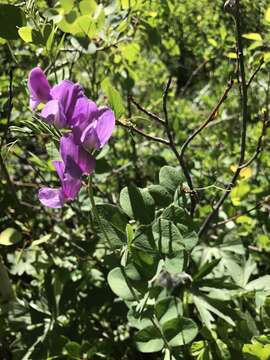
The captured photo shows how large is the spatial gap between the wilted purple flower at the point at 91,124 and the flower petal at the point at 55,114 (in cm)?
2

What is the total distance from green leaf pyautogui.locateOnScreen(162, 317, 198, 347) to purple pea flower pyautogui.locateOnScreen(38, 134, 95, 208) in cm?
32

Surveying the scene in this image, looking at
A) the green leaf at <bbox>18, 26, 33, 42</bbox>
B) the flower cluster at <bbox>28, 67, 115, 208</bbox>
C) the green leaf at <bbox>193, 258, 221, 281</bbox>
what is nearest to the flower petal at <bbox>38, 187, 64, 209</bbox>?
the flower cluster at <bbox>28, 67, 115, 208</bbox>

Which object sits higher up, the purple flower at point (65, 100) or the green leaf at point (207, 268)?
the purple flower at point (65, 100)

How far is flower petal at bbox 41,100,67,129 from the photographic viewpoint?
75cm

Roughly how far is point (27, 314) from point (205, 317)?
0.45 meters

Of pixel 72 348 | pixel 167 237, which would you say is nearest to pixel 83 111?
pixel 167 237

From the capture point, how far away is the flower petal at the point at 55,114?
753 millimetres

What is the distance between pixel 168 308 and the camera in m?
0.95

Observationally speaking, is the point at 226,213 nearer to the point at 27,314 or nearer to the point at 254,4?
the point at 27,314

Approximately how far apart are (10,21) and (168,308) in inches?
23.5

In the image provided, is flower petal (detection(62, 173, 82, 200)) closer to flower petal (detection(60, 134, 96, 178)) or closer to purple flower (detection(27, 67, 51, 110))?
flower petal (detection(60, 134, 96, 178))

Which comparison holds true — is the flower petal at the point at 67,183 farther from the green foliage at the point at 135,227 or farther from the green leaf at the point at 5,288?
the green leaf at the point at 5,288

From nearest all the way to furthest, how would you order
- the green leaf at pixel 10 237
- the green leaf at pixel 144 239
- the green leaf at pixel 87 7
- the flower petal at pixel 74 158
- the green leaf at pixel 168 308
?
1. the flower petal at pixel 74 158
2. the green leaf at pixel 144 239
3. the green leaf at pixel 168 308
4. the green leaf at pixel 87 7
5. the green leaf at pixel 10 237

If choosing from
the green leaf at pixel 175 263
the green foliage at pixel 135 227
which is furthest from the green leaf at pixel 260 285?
the green leaf at pixel 175 263
